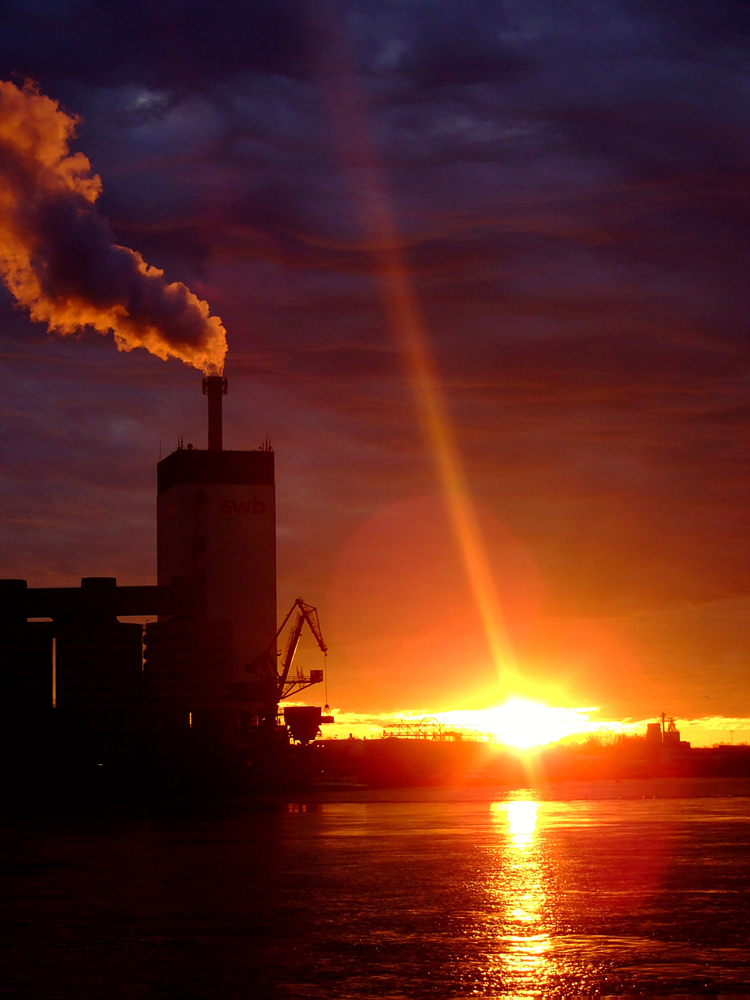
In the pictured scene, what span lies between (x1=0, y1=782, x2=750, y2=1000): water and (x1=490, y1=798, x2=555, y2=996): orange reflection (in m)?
0.10

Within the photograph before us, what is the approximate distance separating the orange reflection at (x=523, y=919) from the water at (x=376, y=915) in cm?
10

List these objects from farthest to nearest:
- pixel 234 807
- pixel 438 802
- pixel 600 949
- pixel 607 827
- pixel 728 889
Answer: pixel 438 802 → pixel 234 807 → pixel 607 827 → pixel 728 889 → pixel 600 949

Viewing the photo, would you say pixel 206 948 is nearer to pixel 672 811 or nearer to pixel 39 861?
pixel 39 861

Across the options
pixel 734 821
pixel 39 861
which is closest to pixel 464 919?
pixel 39 861

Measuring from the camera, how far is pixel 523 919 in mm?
45281

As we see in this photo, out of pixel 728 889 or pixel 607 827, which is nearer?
pixel 728 889

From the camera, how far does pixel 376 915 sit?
154 feet

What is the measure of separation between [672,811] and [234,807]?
5252 centimetres

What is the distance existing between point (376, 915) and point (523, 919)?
5385 mm

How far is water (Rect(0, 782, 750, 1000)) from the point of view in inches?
1320

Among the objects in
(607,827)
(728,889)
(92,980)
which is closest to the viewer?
(92,980)

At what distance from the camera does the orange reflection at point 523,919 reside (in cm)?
3353

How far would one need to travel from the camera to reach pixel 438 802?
177625mm

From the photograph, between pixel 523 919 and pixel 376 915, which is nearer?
pixel 523 919
